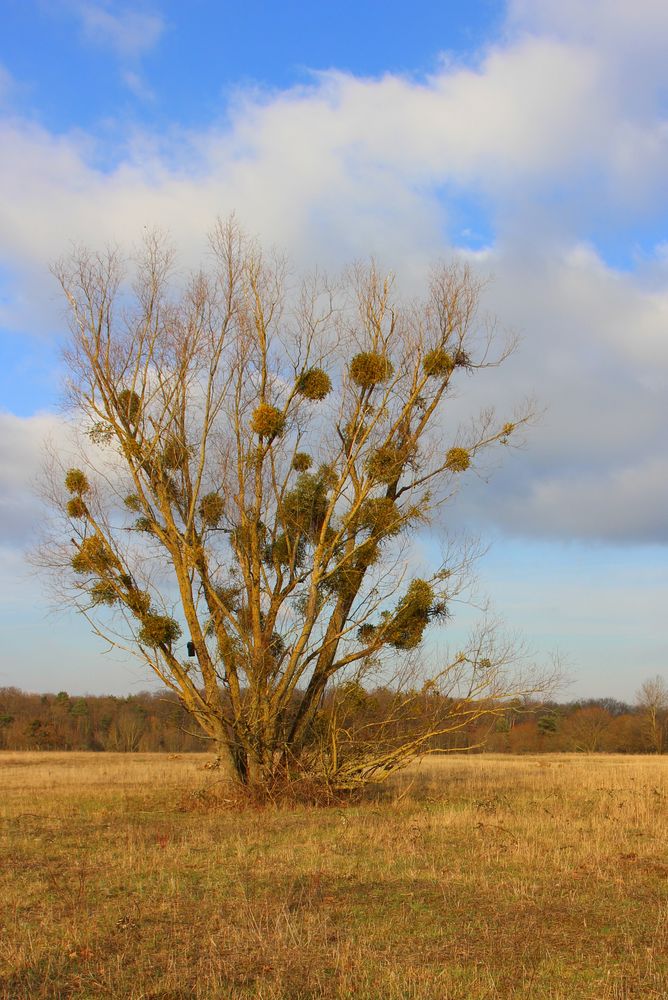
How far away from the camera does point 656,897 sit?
7832 millimetres

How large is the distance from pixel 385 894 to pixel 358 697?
24.3 feet

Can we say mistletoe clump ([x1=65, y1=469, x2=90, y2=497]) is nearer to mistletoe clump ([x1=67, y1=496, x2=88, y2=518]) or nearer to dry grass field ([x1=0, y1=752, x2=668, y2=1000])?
mistletoe clump ([x1=67, y1=496, x2=88, y2=518])

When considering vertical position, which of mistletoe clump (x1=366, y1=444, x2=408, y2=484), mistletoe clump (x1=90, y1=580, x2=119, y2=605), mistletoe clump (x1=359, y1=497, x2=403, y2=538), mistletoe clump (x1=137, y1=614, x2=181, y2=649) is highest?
mistletoe clump (x1=366, y1=444, x2=408, y2=484)

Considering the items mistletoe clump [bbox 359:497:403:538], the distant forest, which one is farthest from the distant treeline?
mistletoe clump [bbox 359:497:403:538]

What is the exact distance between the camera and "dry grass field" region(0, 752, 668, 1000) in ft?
18.2

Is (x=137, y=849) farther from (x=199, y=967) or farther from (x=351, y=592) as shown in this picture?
(x=351, y=592)

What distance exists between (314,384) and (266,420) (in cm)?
130

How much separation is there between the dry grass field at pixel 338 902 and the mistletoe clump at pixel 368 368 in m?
7.47

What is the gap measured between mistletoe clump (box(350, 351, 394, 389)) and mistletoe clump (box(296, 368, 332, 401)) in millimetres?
514

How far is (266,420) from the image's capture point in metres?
15.0

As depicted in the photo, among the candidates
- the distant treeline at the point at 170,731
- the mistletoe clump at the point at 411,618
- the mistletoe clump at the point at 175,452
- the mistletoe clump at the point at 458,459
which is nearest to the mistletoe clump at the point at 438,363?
the mistletoe clump at the point at 458,459

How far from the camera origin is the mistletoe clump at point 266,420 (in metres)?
15.0

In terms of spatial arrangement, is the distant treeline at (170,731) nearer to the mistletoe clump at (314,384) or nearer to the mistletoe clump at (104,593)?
the mistletoe clump at (104,593)

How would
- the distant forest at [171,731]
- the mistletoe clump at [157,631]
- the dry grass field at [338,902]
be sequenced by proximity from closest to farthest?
the dry grass field at [338,902] < the mistletoe clump at [157,631] < the distant forest at [171,731]
